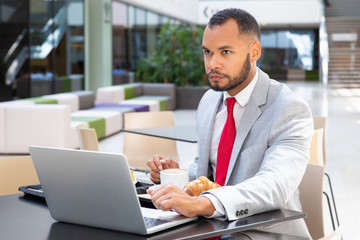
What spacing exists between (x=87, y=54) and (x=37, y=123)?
7483 mm

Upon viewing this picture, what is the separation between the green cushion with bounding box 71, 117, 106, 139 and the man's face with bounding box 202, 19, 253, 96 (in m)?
6.34

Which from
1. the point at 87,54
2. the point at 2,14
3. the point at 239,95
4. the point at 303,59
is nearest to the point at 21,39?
the point at 2,14

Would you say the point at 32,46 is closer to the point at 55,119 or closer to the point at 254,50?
the point at 55,119

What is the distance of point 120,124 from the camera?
9508 millimetres

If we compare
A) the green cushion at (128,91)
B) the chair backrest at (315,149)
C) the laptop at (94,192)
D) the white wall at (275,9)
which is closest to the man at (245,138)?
the laptop at (94,192)

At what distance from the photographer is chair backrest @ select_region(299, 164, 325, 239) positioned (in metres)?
2.27

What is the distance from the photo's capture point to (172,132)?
4.07 m

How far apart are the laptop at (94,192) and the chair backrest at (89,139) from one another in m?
2.11

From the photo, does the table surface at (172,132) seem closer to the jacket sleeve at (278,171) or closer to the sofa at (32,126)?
the jacket sleeve at (278,171)

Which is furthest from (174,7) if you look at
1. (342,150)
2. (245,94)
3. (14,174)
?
(245,94)

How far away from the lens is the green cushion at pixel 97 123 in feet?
26.3

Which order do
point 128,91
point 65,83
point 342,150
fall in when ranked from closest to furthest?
point 342,150 → point 128,91 → point 65,83

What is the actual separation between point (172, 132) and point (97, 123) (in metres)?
4.33

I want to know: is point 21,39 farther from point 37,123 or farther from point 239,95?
A: point 239,95
